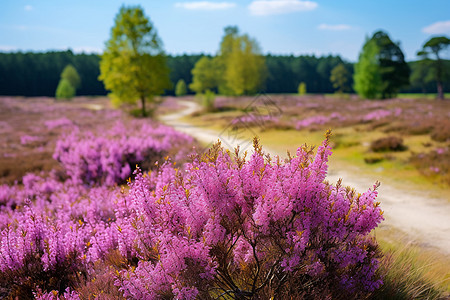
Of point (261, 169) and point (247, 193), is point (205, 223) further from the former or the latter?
point (261, 169)

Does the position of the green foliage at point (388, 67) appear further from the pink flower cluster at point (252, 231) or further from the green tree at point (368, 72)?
the pink flower cluster at point (252, 231)

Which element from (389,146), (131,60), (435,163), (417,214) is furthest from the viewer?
(131,60)

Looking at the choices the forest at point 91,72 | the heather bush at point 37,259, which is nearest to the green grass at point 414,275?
the heather bush at point 37,259

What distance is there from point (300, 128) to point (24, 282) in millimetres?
17073

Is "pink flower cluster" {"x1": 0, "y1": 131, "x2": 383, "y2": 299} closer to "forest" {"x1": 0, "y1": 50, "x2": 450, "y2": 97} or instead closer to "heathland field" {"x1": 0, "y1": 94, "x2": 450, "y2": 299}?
"heathland field" {"x1": 0, "y1": 94, "x2": 450, "y2": 299}

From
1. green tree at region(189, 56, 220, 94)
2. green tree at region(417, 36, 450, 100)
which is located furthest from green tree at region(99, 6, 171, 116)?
green tree at region(417, 36, 450, 100)

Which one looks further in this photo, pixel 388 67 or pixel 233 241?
pixel 388 67

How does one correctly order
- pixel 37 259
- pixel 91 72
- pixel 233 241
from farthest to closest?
pixel 91 72, pixel 37 259, pixel 233 241

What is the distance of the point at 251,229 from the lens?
8.54ft

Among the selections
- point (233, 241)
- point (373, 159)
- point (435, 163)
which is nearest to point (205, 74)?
point (373, 159)

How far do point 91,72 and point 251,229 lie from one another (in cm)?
10997

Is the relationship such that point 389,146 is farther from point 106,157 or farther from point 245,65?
point 245,65

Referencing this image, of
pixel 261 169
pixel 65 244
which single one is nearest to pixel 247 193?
pixel 261 169

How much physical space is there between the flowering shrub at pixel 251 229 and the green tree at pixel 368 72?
4334 cm
